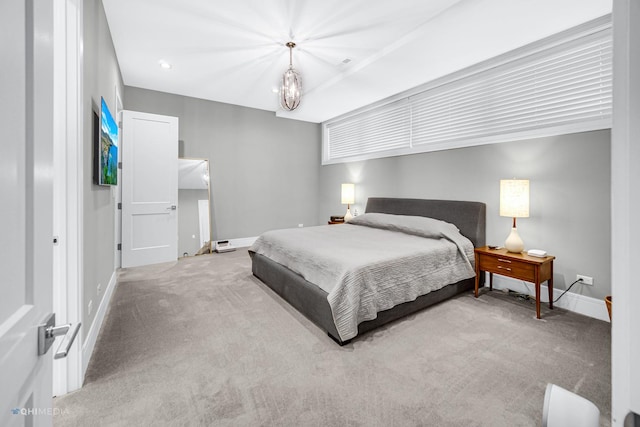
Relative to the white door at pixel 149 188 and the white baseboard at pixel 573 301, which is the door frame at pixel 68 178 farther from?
the white baseboard at pixel 573 301

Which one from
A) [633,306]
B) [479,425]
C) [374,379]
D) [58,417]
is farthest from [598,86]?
[58,417]

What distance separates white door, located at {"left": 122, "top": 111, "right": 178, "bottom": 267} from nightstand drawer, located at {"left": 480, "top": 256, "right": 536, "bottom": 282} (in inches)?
170

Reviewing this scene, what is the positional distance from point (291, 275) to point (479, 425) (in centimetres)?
179

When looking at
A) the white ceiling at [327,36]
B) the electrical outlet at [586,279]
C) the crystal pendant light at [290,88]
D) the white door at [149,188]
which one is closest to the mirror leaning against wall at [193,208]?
the white door at [149,188]

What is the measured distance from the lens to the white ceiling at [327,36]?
8.27 feet

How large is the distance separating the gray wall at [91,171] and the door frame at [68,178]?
151 mm

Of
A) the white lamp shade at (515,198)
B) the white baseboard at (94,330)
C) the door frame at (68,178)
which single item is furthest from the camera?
the white lamp shade at (515,198)

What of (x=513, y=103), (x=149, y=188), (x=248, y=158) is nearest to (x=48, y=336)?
(x=513, y=103)

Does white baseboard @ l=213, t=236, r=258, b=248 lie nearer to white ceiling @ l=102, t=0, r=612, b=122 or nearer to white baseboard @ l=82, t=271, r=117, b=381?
white baseboard @ l=82, t=271, r=117, b=381

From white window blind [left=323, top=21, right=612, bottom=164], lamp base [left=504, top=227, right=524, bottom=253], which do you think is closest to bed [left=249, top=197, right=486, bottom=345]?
lamp base [left=504, top=227, right=524, bottom=253]

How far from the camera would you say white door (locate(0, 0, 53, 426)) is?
1.61 ft

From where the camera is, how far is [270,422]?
4.70 ft

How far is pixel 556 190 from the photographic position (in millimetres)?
2824

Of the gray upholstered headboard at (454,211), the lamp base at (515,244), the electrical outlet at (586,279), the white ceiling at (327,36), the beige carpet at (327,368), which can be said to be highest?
the white ceiling at (327,36)
